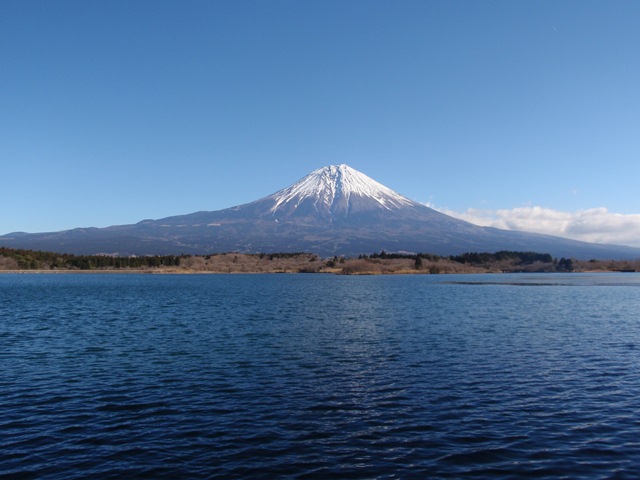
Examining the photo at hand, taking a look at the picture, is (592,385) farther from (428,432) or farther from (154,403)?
(154,403)

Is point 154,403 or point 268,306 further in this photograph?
Result: point 268,306

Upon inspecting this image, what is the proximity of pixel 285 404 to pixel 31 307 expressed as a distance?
53104 millimetres

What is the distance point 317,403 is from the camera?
2077cm

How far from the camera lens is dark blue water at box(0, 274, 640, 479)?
1482 cm

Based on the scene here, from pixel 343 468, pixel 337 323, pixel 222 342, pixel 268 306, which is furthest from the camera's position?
pixel 268 306

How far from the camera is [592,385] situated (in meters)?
24.0

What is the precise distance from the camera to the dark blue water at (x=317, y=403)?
48.6 ft

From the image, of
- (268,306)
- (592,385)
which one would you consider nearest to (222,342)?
(592,385)

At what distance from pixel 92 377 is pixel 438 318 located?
35670 millimetres

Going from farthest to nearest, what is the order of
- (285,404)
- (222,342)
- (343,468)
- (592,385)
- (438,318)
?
(438,318), (222,342), (592,385), (285,404), (343,468)

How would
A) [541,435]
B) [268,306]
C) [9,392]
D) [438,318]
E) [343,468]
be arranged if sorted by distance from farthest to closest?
[268,306] < [438,318] < [9,392] < [541,435] < [343,468]

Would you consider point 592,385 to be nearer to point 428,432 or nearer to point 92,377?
point 428,432

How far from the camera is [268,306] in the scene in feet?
217

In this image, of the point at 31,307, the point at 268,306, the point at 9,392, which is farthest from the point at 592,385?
the point at 31,307
